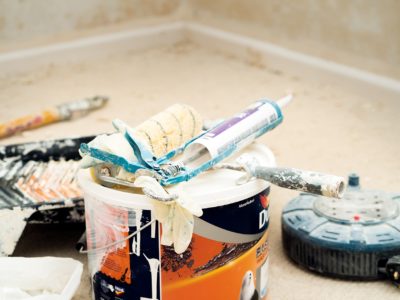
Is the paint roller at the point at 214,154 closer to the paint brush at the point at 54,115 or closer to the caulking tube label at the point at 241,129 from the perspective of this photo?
the caulking tube label at the point at 241,129

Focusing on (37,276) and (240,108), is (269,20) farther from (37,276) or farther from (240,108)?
(37,276)

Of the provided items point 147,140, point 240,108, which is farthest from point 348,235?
point 240,108

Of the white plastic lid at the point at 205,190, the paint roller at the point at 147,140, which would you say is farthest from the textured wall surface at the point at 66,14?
the white plastic lid at the point at 205,190

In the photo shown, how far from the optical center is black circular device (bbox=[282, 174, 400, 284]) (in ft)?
4.16


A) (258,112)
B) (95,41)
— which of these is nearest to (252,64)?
(95,41)

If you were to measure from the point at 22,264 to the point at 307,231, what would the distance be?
52cm

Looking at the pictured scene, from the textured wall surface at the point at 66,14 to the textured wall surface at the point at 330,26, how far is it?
32 cm

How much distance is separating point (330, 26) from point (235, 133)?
1395 mm

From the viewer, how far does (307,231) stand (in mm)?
1319

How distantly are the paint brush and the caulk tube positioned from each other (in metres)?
0.95

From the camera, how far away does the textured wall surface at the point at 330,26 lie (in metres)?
2.30

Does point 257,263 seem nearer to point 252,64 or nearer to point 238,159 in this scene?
point 238,159

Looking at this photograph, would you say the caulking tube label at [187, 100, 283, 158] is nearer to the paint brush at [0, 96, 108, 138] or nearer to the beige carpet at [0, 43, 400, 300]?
the beige carpet at [0, 43, 400, 300]

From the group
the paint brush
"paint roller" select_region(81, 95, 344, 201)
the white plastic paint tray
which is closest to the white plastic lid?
"paint roller" select_region(81, 95, 344, 201)
